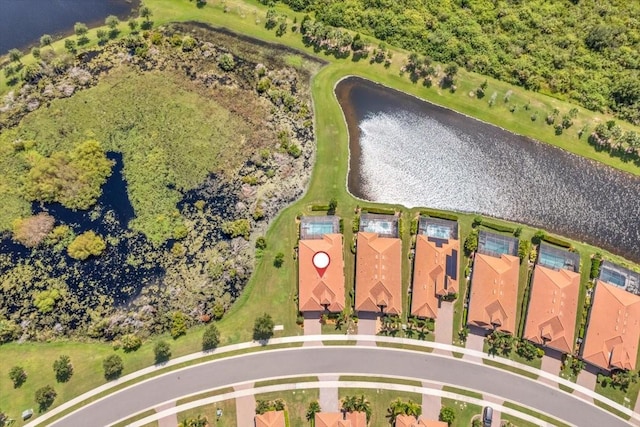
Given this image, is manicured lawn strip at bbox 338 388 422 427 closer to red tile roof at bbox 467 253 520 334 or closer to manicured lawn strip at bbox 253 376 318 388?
manicured lawn strip at bbox 253 376 318 388

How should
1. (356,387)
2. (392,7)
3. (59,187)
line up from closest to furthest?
(356,387)
(59,187)
(392,7)

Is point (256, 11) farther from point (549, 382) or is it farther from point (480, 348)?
point (549, 382)

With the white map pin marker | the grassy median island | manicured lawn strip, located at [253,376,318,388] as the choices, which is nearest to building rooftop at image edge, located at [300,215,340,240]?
the grassy median island

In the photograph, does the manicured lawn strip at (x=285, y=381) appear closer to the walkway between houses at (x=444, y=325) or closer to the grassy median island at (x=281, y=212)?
the grassy median island at (x=281, y=212)

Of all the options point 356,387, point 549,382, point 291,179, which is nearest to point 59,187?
point 291,179

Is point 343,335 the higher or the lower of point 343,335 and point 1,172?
the lower

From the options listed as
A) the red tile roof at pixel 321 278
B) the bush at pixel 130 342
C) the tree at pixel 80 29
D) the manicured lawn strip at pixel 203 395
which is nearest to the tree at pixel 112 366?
the bush at pixel 130 342

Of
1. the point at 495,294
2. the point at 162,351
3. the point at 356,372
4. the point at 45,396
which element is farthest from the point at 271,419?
the point at 495,294
